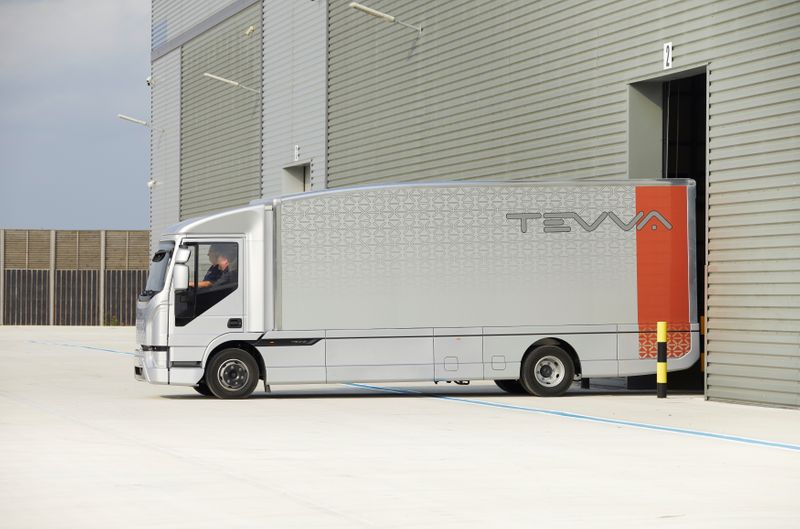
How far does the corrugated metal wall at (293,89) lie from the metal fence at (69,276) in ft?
88.4

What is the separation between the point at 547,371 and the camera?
67.5 feet

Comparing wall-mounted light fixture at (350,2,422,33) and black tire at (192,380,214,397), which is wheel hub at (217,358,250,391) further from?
wall-mounted light fixture at (350,2,422,33)

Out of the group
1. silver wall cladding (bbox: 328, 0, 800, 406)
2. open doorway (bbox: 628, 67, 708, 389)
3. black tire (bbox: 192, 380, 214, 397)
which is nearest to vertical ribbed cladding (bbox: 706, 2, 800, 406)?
silver wall cladding (bbox: 328, 0, 800, 406)

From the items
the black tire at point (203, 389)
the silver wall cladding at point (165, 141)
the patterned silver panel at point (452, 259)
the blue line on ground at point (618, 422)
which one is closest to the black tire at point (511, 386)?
the blue line on ground at point (618, 422)

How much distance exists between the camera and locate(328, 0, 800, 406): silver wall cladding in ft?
60.9

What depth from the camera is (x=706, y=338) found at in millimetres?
19938

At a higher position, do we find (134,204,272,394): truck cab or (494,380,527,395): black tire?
(134,204,272,394): truck cab

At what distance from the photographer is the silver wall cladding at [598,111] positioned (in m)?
18.6

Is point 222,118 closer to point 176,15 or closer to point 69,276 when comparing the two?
point 176,15

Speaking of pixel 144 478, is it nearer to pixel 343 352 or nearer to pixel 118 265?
pixel 343 352

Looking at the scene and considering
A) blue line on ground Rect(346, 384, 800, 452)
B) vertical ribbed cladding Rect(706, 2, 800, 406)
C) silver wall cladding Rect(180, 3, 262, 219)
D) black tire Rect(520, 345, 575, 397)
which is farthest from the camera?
silver wall cladding Rect(180, 3, 262, 219)

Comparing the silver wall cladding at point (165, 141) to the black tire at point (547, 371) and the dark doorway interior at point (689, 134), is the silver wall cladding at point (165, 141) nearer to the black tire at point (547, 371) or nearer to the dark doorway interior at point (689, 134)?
the dark doorway interior at point (689, 134)

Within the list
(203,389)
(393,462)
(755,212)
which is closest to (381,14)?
(203,389)

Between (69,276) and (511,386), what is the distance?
4438cm
